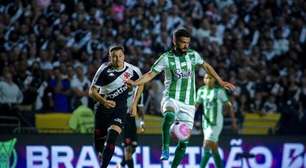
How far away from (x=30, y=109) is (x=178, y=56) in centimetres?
611

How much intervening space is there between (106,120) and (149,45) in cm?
782

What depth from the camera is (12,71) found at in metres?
20.2

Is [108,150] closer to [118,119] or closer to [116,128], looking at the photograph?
[116,128]

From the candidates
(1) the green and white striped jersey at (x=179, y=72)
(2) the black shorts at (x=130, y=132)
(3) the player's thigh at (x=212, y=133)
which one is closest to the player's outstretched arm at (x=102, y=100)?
(1) the green and white striped jersey at (x=179, y=72)

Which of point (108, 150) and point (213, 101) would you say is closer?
point (108, 150)

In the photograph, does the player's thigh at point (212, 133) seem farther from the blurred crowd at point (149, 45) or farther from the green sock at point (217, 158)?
the blurred crowd at point (149, 45)

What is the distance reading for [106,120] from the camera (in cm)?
1505

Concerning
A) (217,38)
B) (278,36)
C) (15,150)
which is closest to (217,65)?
(217,38)

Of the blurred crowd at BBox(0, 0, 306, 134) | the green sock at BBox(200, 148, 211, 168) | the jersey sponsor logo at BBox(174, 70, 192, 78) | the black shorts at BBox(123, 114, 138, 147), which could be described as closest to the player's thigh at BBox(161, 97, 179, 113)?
the jersey sponsor logo at BBox(174, 70, 192, 78)

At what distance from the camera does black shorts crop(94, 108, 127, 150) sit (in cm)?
1491

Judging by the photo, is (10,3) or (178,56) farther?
(10,3)

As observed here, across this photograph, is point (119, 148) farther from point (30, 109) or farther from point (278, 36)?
point (278, 36)

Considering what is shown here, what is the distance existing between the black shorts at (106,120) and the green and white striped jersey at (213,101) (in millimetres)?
4210

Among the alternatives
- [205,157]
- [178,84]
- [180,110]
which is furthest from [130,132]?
[205,157]
